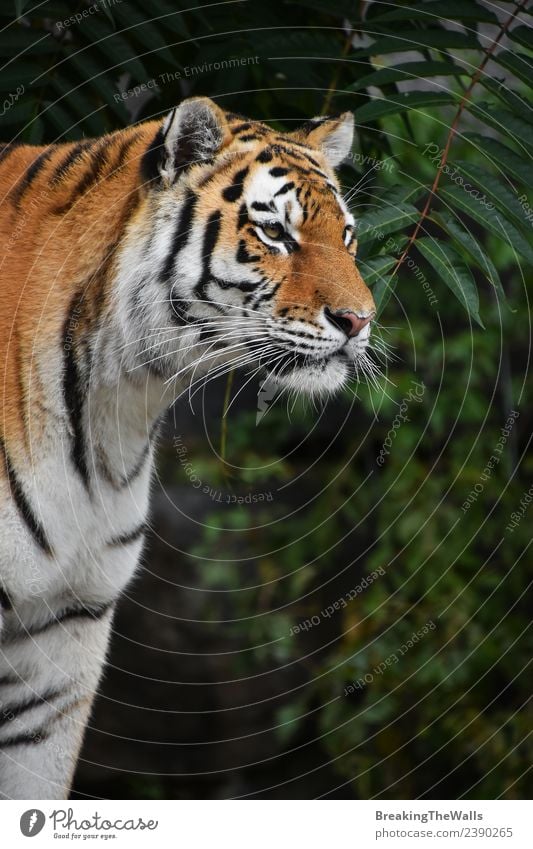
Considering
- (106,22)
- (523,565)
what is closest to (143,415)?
(106,22)

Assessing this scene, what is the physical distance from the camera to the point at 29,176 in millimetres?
2254

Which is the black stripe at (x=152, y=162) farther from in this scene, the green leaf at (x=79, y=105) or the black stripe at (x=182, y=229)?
the green leaf at (x=79, y=105)

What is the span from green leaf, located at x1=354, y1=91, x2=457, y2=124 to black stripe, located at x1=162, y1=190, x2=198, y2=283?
13.8 inches

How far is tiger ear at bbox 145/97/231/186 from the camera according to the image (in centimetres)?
198

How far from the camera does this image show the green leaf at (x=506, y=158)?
207cm

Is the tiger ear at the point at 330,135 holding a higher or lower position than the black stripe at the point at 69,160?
higher

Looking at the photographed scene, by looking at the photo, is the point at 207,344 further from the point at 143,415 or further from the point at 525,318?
the point at 525,318

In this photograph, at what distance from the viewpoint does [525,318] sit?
202 inches

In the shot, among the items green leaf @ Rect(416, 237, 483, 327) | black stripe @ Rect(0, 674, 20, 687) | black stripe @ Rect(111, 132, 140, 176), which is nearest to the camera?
green leaf @ Rect(416, 237, 483, 327)

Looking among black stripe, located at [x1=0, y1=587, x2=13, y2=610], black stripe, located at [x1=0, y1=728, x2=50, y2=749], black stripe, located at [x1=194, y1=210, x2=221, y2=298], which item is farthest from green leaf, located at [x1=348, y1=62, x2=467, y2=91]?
black stripe, located at [x1=0, y1=728, x2=50, y2=749]
